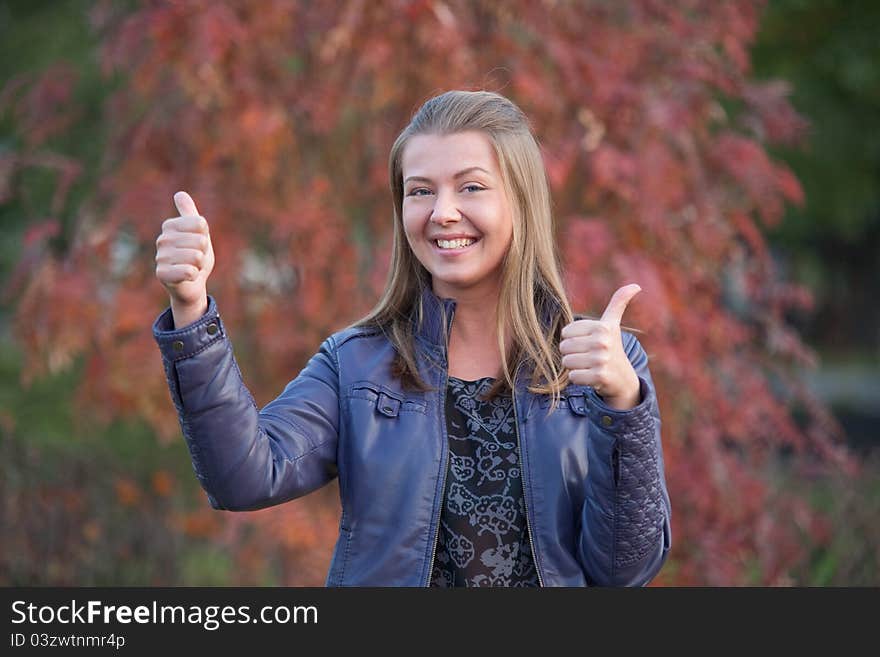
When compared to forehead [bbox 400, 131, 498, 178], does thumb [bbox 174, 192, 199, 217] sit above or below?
below

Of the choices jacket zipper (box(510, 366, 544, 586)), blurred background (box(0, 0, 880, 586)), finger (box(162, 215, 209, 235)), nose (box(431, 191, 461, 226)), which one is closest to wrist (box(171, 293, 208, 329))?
finger (box(162, 215, 209, 235))

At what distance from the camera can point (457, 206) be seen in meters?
2.10

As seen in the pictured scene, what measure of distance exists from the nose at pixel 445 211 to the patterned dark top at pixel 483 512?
1.26ft

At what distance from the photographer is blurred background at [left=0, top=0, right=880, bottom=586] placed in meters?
3.95

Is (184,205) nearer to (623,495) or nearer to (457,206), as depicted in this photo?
(457,206)

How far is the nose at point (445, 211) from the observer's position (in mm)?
2080

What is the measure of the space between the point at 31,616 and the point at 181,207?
1.15 meters

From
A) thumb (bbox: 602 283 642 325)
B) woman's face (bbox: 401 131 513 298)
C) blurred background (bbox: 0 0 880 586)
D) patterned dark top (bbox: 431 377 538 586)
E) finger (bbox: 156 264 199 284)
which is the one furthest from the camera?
blurred background (bbox: 0 0 880 586)

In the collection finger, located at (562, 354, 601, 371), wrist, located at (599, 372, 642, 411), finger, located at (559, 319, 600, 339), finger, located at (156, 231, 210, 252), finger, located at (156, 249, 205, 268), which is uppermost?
finger, located at (156, 231, 210, 252)

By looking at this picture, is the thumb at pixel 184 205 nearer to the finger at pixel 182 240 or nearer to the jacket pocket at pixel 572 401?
the finger at pixel 182 240

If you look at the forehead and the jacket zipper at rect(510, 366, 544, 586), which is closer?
the jacket zipper at rect(510, 366, 544, 586)

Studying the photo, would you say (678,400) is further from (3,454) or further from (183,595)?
(3,454)

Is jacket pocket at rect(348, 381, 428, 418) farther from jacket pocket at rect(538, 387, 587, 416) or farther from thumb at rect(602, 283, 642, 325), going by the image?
thumb at rect(602, 283, 642, 325)

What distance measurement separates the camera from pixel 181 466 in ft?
20.5
